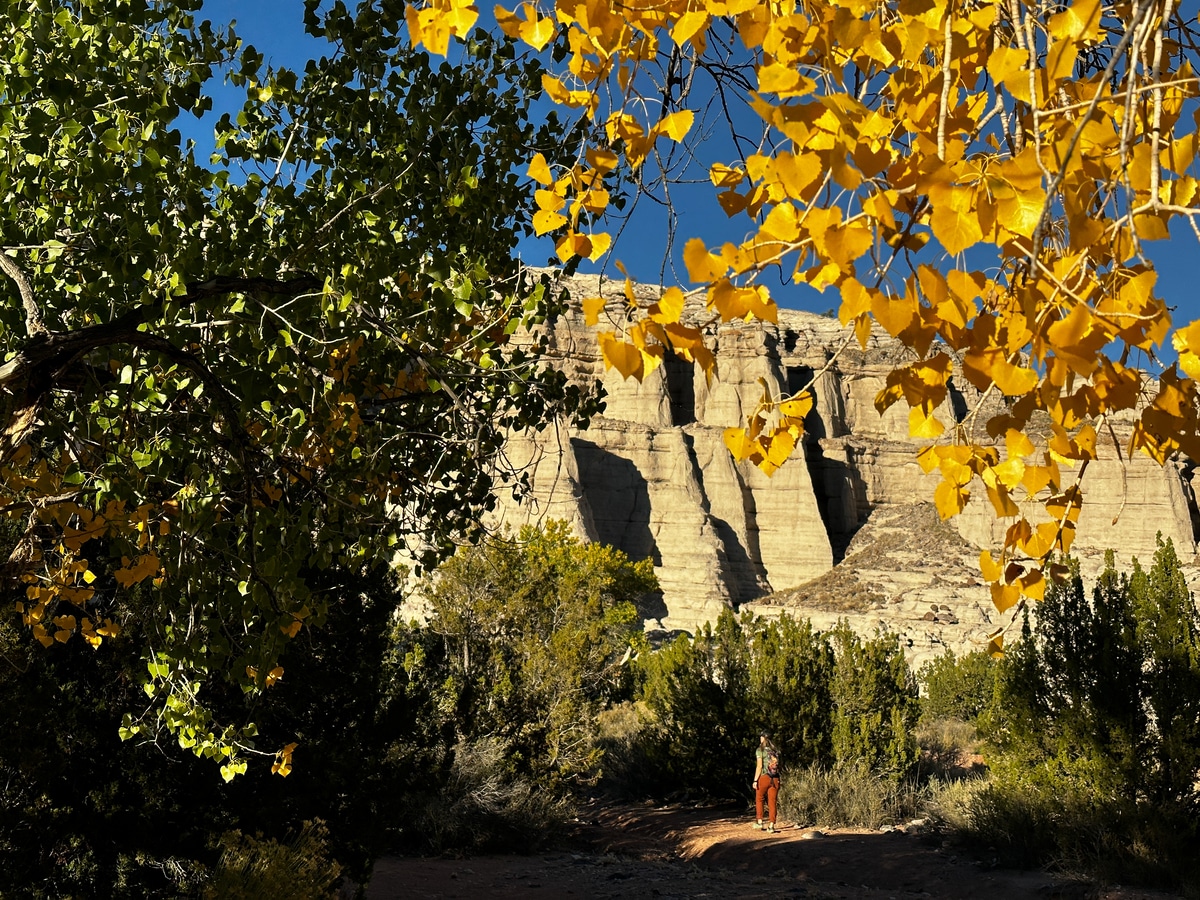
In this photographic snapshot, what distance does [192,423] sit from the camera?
3818 millimetres

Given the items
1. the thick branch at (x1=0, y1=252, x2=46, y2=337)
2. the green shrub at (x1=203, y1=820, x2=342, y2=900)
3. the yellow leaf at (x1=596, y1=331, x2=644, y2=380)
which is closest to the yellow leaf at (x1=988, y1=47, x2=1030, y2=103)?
the yellow leaf at (x1=596, y1=331, x2=644, y2=380)

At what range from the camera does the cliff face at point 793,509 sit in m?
44.6

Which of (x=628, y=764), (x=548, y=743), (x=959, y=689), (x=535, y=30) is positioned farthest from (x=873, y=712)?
(x=535, y=30)

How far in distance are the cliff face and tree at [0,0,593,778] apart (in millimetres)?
37459

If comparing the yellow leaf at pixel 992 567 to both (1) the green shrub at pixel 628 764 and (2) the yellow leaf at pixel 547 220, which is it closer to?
(2) the yellow leaf at pixel 547 220

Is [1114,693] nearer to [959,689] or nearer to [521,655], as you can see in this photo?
[521,655]

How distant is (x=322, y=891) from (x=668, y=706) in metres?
11.8

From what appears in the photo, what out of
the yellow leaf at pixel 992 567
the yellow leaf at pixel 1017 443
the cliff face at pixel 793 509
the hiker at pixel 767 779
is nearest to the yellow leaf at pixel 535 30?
the yellow leaf at pixel 1017 443

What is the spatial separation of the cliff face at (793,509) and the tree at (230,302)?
3746 centimetres

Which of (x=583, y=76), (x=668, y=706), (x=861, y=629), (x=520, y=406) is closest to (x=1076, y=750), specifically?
(x=668, y=706)

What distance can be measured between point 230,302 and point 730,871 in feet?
31.3

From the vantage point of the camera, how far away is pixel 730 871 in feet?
36.0

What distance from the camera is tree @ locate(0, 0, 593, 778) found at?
319 centimetres

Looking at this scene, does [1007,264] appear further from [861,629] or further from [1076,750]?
[861,629]
